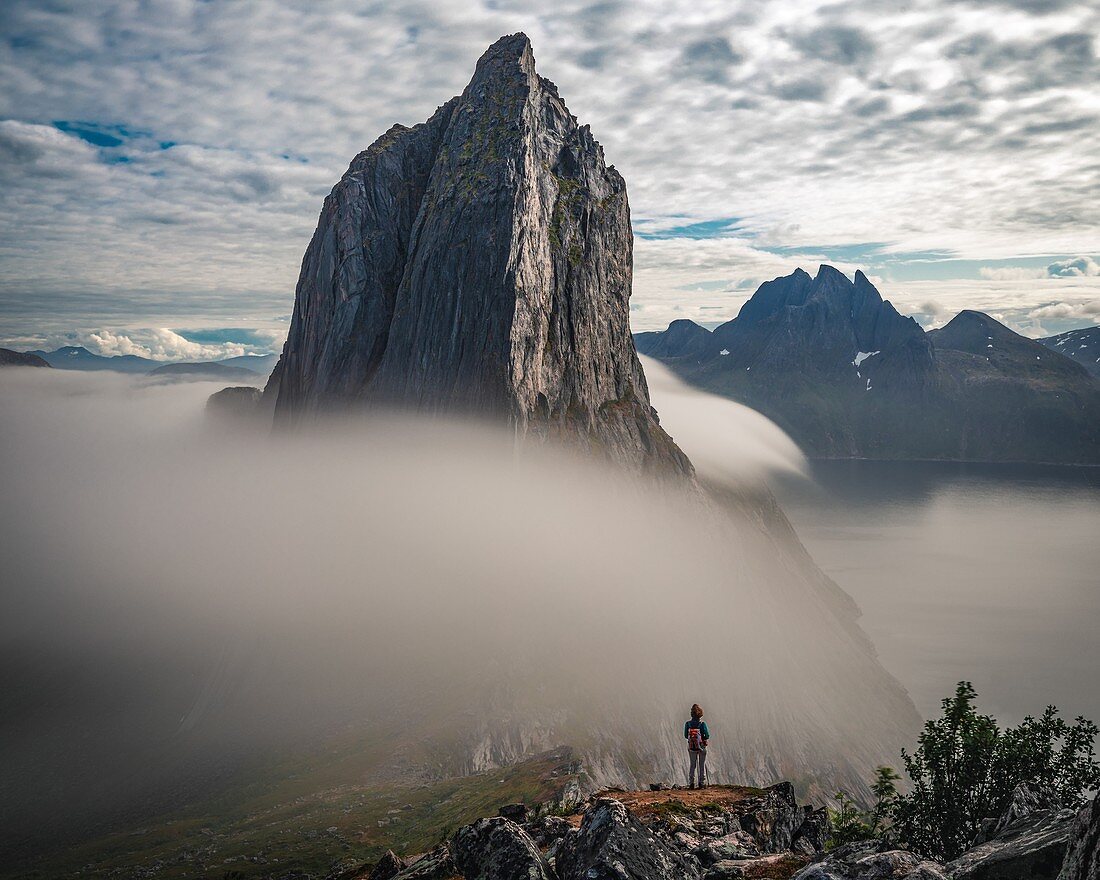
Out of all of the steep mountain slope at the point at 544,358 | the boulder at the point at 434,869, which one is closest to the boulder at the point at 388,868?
the boulder at the point at 434,869

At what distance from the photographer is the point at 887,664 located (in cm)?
13975

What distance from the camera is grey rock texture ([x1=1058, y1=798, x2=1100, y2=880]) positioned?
10594mm

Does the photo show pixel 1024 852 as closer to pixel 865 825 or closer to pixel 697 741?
pixel 865 825

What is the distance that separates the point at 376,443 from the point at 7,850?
80946mm

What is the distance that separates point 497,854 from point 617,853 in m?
4.29

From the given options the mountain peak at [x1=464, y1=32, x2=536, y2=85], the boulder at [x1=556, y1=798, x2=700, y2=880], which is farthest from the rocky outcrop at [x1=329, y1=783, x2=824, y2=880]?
the mountain peak at [x1=464, y1=32, x2=536, y2=85]

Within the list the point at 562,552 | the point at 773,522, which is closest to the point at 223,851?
the point at 562,552

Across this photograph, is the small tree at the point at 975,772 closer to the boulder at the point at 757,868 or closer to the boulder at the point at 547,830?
the boulder at the point at 757,868

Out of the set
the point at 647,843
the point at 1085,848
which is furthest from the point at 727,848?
the point at 1085,848

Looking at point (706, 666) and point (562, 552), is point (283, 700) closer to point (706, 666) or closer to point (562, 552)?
point (562, 552)

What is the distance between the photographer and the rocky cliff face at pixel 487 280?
122m

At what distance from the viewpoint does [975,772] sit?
22.3 m

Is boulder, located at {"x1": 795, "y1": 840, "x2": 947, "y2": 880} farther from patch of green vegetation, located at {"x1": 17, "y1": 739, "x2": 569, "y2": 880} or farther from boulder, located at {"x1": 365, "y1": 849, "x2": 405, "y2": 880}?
patch of green vegetation, located at {"x1": 17, "y1": 739, "x2": 569, "y2": 880}

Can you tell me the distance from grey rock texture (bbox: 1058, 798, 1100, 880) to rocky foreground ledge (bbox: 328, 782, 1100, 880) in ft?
0.06
